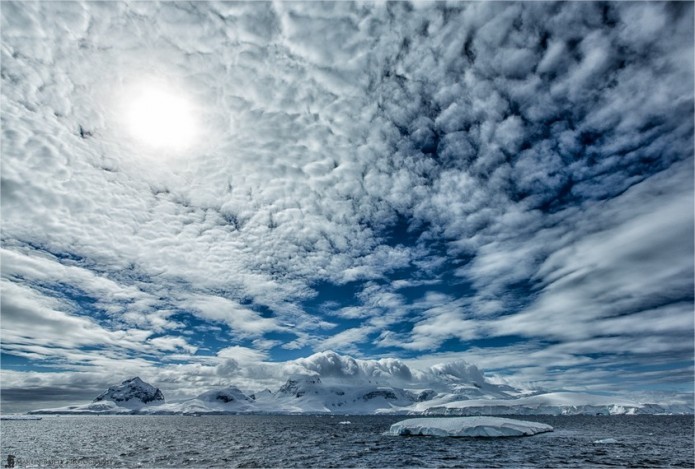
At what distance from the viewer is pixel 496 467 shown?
149ft

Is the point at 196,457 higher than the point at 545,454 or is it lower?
lower

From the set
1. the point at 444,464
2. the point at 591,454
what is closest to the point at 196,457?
the point at 444,464

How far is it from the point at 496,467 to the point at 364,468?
1581 cm

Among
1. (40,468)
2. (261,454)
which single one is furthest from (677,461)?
(40,468)

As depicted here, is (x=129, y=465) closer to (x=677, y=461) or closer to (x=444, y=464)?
(x=444, y=464)

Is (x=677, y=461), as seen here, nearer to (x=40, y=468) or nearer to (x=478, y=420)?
(x=478, y=420)

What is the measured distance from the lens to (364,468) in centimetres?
4647

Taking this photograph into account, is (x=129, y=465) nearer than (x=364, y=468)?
No

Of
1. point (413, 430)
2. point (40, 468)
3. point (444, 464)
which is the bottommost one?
point (40, 468)

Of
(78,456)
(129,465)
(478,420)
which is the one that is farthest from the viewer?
(478,420)

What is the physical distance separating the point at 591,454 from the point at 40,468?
76.2 meters

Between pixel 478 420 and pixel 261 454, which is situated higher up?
pixel 478 420

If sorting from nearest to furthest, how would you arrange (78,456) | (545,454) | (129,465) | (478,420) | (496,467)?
(496,467) → (129,465) → (545,454) → (78,456) → (478,420)

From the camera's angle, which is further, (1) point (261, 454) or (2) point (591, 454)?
(1) point (261, 454)
